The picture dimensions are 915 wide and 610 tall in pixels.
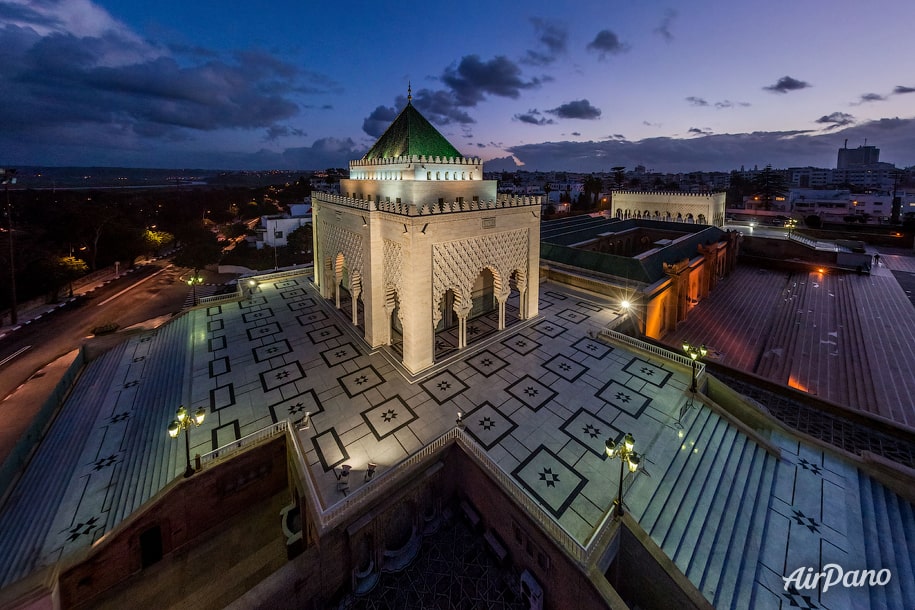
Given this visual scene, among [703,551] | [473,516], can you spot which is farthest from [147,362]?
[703,551]

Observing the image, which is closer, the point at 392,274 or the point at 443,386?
the point at 443,386

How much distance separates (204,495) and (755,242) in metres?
39.9

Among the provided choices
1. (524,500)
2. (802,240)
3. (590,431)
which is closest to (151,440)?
(524,500)

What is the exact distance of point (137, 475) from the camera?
28.9 ft

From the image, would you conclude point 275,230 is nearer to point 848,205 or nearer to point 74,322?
point 74,322

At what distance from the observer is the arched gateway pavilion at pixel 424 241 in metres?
12.0

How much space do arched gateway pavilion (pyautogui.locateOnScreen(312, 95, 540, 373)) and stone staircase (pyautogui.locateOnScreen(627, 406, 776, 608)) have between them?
759 cm

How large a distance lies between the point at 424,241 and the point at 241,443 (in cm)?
766

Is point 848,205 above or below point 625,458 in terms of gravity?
above

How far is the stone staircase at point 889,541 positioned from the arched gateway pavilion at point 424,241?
11074 millimetres

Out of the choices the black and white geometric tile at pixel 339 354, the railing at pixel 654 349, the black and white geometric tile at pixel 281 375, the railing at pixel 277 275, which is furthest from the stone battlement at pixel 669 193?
the black and white geometric tile at pixel 281 375

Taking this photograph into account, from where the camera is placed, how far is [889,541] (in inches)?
297

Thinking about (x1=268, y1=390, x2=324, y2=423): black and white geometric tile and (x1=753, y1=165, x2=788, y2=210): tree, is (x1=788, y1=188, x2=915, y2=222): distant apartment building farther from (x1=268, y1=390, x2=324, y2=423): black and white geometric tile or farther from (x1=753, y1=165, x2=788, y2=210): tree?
(x1=268, y1=390, x2=324, y2=423): black and white geometric tile

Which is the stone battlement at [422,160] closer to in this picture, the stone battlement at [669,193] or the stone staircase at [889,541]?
the stone staircase at [889,541]
